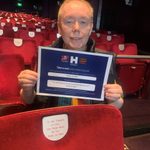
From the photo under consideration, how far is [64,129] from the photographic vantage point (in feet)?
3.03

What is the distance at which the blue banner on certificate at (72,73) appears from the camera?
1.21 metres

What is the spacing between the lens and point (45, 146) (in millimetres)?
902

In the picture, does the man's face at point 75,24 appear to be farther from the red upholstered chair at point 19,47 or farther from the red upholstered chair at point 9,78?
the red upholstered chair at point 19,47

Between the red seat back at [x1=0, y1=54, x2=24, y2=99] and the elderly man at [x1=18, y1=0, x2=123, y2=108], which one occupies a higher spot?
the elderly man at [x1=18, y1=0, x2=123, y2=108]

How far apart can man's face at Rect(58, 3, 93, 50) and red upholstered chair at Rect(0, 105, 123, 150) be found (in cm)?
44

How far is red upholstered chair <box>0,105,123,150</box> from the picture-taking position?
2.82 ft

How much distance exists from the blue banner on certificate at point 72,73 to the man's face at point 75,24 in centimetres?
15

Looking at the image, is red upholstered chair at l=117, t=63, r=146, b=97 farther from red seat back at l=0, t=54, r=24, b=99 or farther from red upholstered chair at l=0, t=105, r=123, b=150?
red upholstered chair at l=0, t=105, r=123, b=150

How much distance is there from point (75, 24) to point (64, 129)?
552 mm

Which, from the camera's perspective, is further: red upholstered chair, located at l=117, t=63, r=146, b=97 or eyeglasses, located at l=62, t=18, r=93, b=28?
A: red upholstered chair, located at l=117, t=63, r=146, b=97

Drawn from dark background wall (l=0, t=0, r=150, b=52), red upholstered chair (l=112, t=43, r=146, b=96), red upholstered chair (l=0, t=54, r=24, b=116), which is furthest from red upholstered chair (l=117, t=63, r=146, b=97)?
dark background wall (l=0, t=0, r=150, b=52)

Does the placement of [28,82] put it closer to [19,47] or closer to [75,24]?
[75,24]

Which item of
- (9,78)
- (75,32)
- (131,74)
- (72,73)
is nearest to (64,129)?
(72,73)

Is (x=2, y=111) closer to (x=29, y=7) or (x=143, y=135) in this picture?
(x=143, y=135)
